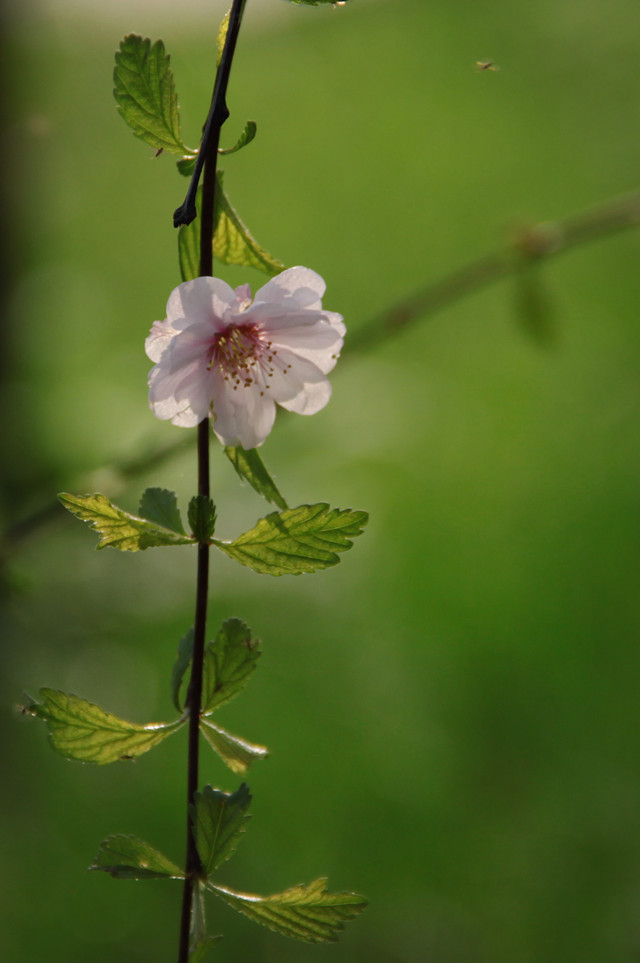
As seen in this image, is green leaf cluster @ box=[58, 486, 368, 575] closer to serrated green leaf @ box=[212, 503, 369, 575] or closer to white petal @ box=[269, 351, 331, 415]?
serrated green leaf @ box=[212, 503, 369, 575]

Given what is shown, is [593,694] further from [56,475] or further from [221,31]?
[221,31]

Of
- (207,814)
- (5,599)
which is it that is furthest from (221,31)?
(5,599)

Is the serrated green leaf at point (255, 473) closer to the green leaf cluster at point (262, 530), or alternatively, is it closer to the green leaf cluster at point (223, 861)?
the green leaf cluster at point (262, 530)

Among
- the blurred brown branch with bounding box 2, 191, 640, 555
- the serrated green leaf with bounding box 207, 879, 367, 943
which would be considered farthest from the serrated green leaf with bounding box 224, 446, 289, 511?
the blurred brown branch with bounding box 2, 191, 640, 555

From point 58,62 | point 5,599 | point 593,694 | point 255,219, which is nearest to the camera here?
point 5,599

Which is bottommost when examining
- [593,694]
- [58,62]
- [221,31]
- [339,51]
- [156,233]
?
[593,694]

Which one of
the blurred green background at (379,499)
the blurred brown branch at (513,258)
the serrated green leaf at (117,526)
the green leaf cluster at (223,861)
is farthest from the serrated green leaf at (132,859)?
the blurred brown branch at (513,258)
